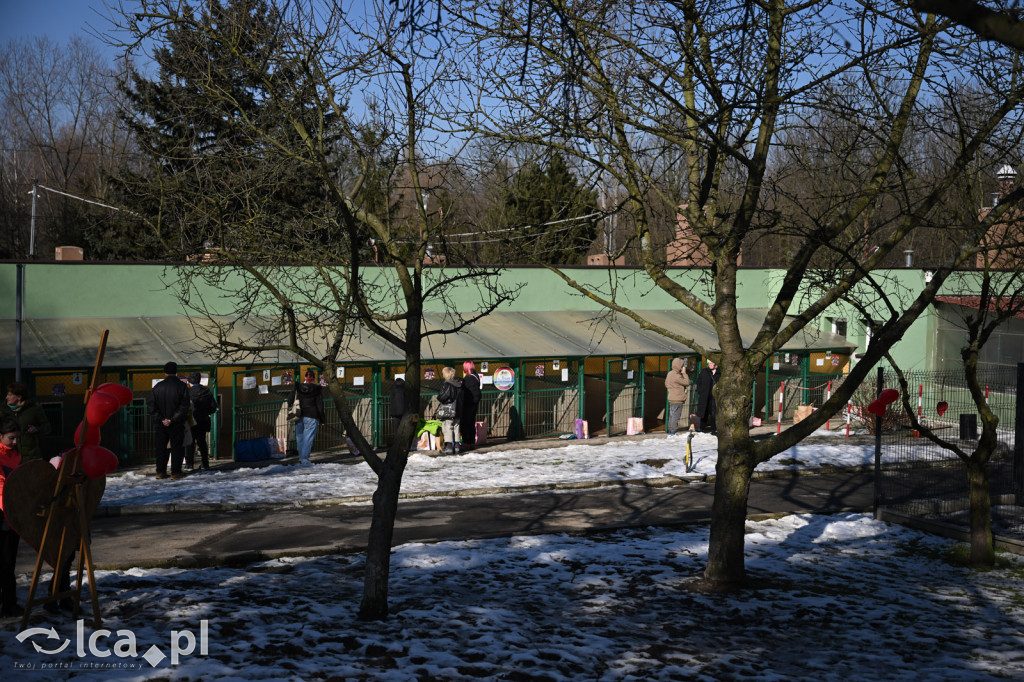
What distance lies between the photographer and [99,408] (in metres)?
7.25

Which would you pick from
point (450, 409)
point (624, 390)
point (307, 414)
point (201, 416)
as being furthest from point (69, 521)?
point (624, 390)

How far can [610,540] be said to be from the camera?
11.6 meters

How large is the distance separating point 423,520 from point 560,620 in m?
4.90

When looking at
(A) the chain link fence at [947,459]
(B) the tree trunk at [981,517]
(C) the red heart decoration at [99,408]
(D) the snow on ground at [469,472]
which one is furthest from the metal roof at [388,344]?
(C) the red heart decoration at [99,408]

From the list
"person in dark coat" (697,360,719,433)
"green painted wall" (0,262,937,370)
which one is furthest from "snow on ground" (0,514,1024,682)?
"person in dark coat" (697,360,719,433)

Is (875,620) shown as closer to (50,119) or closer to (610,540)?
(610,540)

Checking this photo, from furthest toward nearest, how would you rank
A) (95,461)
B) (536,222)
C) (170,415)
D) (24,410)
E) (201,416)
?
(201,416) < (170,415) < (536,222) < (24,410) < (95,461)

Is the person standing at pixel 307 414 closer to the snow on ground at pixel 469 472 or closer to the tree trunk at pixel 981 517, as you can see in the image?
the snow on ground at pixel 469 472

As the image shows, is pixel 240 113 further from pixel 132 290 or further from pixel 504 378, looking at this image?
pixel 132 290

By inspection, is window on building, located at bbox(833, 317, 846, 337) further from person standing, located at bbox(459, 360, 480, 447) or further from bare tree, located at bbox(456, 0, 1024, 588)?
bare tree, located at bbox(456, 0, 1024, 588)

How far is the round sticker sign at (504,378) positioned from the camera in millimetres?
21609

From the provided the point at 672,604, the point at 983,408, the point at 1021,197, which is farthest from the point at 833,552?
the point at 1021,197

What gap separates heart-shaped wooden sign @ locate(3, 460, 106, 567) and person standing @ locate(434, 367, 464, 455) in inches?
458

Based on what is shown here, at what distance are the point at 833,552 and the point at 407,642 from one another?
594 cm
